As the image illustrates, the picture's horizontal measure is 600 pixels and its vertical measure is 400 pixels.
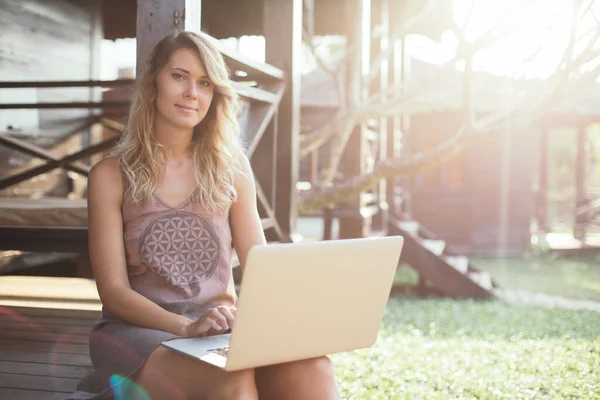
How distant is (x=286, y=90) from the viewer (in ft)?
15.0

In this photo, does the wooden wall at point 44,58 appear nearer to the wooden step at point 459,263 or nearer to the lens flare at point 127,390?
the wooden step at point 459,263

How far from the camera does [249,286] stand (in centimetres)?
168

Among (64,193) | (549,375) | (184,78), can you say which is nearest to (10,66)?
(64,193)

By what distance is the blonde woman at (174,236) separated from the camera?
2.01 m

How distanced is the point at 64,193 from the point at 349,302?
6.55 meters

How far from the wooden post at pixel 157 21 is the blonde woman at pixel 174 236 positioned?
18.7 inches

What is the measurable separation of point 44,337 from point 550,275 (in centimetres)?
1042

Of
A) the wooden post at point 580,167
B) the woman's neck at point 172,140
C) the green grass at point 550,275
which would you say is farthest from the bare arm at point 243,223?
the wooden post at point 580,167

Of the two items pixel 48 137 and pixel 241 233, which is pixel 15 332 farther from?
pixel 48 137

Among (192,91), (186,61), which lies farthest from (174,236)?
Answer: (186,61)

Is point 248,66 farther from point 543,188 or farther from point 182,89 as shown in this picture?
point 543,188

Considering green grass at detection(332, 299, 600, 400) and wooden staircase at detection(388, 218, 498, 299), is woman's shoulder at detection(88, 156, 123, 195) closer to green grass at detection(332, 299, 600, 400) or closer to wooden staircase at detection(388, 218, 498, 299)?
green grass at detection(332, 299, 600, 400)

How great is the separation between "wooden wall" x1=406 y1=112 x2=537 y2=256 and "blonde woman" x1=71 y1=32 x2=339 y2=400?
46.3ft

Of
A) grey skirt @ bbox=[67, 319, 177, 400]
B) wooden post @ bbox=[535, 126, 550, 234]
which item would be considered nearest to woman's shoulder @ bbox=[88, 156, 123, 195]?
grey skirt @ bbox=[67, 319, 177, 400]
